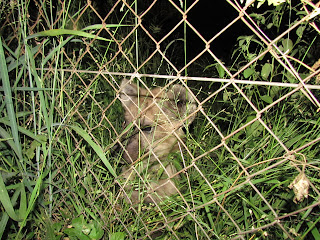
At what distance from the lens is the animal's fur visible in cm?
164

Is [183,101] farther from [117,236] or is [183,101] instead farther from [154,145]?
[117,236]

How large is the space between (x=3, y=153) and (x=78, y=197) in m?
0.56

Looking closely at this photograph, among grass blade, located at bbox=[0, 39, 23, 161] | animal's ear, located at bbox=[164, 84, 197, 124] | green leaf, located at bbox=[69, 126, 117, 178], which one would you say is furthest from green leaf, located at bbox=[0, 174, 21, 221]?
animal's ear, located at bbox=[164, 84, 197, 124]

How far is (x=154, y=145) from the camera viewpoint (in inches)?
66.3

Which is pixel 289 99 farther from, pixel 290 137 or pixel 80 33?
pixel 80 33

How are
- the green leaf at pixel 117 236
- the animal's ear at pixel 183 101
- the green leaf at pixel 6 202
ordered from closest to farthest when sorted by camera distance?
1. the green leaf at pixel 6 202
2. the green leaf at pixel 117 236
3. the animal's ear at pixel 183 101

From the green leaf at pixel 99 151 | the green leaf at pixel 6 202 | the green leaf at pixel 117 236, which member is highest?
the green leaf at pixel 6 202

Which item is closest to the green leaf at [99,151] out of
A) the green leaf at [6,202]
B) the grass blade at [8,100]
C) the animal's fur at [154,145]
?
the animal's fur at [154,145]

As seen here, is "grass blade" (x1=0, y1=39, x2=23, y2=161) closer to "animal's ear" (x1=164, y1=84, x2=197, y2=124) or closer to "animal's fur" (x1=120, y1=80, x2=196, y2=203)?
"animal's fur" (x1=120, y1=80, x2=196, y2=203)

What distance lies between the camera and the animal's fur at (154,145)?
1641 mm

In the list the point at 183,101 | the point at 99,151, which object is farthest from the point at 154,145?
the point at 183,101

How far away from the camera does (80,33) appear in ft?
5.44

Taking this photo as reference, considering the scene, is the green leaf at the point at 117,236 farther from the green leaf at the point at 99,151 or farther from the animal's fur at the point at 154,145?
the green leaf at the point at 99,151

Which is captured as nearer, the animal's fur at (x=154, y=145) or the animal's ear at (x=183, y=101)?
the animal's fur at (x=154, y=145)
